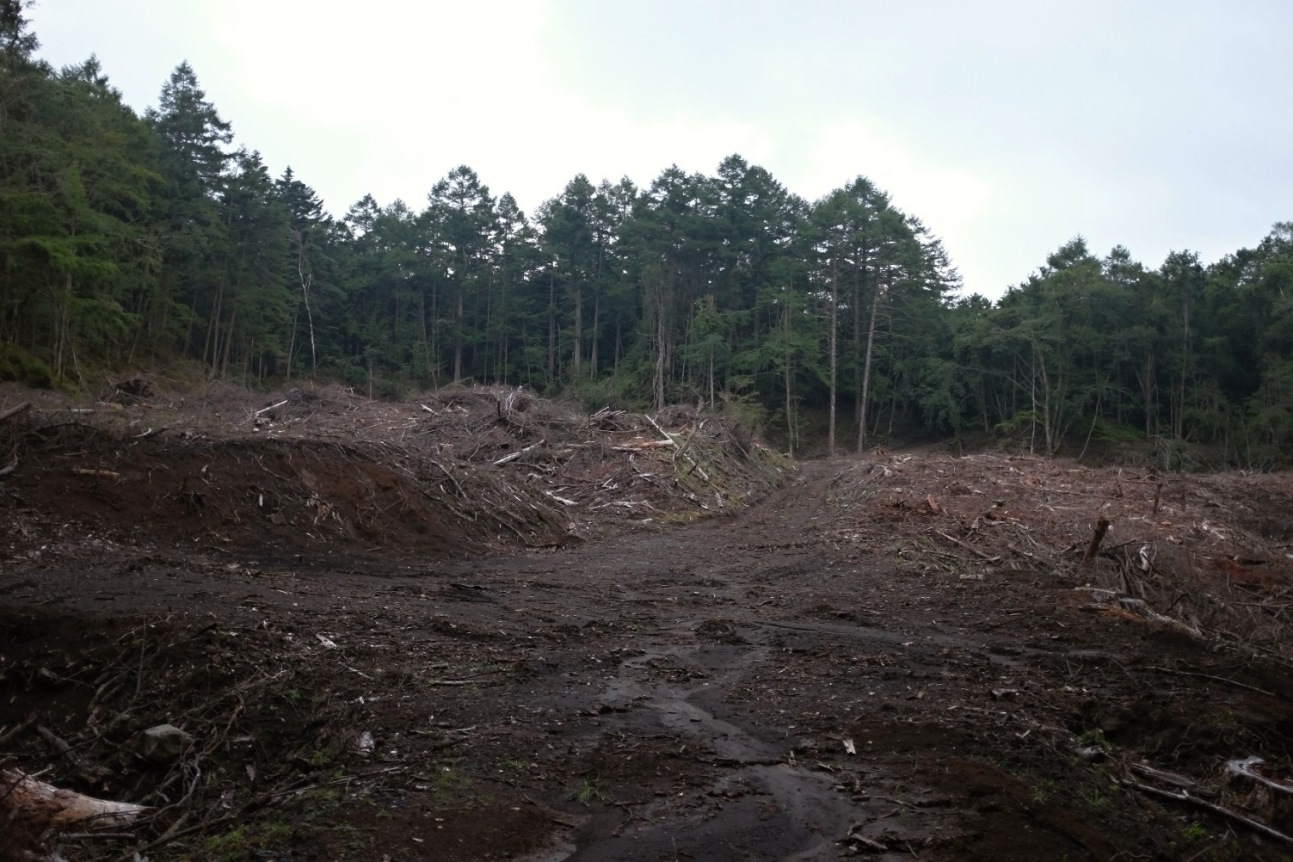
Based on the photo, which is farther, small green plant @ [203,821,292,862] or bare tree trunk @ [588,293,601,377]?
bare tree trunk @ [588,293,601,377]

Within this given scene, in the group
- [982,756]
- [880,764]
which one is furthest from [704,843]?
[982,756]

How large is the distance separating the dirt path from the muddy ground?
0.03 meters

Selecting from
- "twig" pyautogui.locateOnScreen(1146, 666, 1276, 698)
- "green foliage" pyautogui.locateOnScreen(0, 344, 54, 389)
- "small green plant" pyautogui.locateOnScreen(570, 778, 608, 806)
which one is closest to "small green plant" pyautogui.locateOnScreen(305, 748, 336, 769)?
"small green plant" pyautogui.locateOnScreen(570, 778, 608, 806)

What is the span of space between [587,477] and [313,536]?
7232mm

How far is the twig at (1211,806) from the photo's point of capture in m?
3.90

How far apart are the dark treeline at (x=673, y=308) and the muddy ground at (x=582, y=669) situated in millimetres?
18838

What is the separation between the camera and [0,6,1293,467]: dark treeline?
3528 centimetres

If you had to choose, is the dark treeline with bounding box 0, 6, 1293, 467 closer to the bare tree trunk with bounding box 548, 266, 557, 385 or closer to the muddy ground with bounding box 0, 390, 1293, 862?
the bare tree trunk with bounding box 548, 266, 557, 385

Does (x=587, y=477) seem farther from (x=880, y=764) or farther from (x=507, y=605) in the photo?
(x=880, y=764)

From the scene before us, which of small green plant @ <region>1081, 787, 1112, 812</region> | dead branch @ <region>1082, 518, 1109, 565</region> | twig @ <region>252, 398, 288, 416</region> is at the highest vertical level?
twig @ <region>252, 398, 288, 416</region>

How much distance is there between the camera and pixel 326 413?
22578mm

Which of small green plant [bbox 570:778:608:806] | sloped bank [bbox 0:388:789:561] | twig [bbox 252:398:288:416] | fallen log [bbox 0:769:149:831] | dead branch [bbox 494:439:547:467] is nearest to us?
fallen log [bbox 0:769:149:831]

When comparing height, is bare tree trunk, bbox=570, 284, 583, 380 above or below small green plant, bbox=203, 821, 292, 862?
above

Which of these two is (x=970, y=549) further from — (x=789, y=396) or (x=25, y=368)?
(x=789, y=396)
